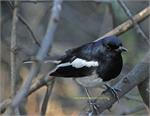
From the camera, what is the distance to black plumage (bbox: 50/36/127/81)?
2152 mm

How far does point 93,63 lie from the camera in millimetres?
2186

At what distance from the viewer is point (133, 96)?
2619 millimetres

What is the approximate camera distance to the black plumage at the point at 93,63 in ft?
7.06

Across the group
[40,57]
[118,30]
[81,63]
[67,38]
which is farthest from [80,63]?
[67,38]

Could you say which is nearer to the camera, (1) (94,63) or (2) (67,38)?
(1) (94,63)

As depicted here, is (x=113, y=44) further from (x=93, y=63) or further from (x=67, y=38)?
(x=67, y=38)

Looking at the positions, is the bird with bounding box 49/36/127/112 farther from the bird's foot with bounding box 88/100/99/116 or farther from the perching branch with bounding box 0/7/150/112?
the bird's foot with bounding box 88/100/99/116

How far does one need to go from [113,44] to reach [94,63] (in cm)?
18

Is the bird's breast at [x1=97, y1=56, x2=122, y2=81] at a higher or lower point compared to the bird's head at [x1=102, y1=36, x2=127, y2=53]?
lower

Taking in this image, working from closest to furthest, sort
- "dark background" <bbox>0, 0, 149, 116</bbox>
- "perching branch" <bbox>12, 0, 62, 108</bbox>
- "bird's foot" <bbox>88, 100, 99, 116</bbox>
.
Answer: "perching branch" <bbox>12, 0, 62, 108</bbox> < "bird's foot" <bbox>88, 100, 99, 116</bbox> < "dark background" <bbox>0, 0, 149, 116</bbox>

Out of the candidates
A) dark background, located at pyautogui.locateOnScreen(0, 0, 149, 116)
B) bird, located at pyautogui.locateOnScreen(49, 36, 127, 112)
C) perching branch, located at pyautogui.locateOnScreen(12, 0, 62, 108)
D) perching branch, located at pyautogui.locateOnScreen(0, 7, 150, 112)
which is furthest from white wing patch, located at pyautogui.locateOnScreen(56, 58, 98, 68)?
perching branch, located at pyautogui.locateOnScreen(12, 0, 62, 108)

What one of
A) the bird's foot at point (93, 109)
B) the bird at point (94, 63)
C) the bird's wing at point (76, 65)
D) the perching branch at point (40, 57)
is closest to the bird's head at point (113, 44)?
the bird at point (94, 63)

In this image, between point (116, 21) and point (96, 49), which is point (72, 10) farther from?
point (96, 49)

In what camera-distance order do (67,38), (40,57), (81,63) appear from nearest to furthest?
(40,57) → (81,63) → (67,38)
